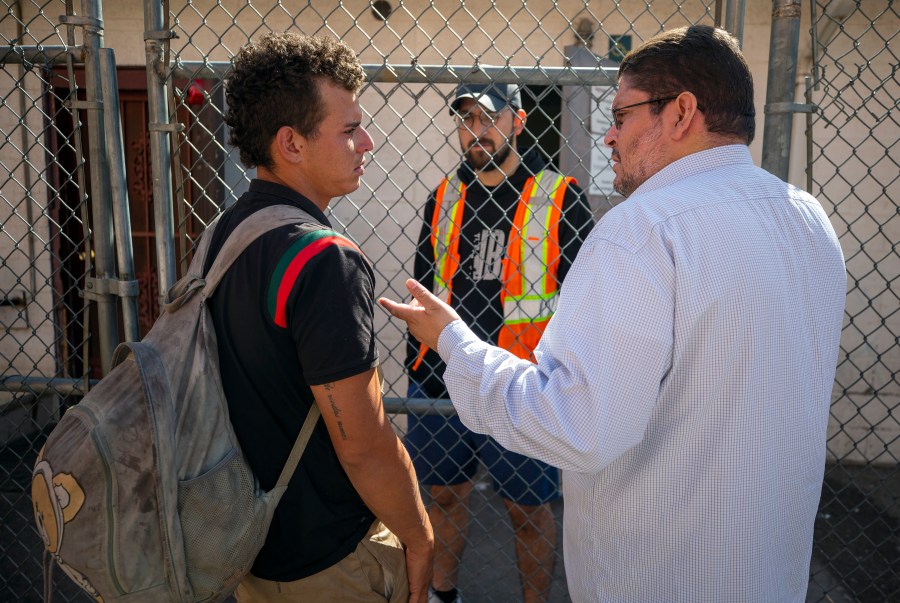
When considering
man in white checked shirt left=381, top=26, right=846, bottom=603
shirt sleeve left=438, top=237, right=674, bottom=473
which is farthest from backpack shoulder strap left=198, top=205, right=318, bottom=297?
shirt sleeve left=438, top=237, right=674, bottom=473

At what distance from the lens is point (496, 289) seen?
331 centimetres

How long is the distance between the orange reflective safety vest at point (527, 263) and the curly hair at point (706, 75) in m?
1.50

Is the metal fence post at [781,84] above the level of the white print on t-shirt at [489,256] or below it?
above

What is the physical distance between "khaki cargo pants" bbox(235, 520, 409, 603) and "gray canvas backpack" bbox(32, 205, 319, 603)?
171 mm

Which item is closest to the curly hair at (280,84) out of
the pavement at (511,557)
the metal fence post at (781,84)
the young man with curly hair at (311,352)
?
Answer: the young man with curly hair at (311,352)

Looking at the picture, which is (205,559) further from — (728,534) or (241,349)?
(728,534)

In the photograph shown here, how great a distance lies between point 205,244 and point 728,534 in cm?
136

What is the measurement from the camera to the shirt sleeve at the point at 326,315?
1468 millimetres

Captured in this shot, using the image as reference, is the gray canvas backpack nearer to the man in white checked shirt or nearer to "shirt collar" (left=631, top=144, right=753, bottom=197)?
the man in white checked shirt

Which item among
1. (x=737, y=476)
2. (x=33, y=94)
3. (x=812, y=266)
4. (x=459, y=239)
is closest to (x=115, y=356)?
(x=737, y=476)

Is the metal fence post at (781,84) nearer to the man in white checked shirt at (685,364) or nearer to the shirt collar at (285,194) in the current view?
the man in white checked shirt at (685,364)

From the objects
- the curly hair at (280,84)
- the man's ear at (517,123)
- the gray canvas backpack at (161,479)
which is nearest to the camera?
the gray canvas backpack at (161,479)

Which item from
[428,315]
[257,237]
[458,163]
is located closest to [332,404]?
[428,315]

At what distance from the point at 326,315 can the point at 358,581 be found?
0.68m
